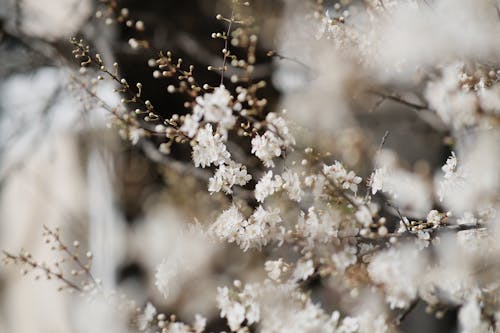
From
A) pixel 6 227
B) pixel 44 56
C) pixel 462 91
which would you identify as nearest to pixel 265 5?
pixel 44 56

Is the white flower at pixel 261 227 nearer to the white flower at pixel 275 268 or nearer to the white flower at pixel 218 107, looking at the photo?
the white flower at pixel 275 268

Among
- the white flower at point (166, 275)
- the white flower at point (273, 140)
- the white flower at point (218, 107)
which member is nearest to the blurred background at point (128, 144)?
the white flower at point (166, 275)

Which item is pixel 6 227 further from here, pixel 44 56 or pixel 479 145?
pixel 479 145

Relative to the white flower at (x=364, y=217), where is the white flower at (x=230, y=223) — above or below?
above

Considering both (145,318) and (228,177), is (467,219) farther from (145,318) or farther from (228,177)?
(145,318)

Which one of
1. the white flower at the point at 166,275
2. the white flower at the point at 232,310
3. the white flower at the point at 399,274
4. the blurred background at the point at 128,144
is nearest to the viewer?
the white flower at the point at 399,274

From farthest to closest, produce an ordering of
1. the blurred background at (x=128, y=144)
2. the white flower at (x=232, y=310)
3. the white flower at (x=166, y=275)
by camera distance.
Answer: the blurred background at (x=128, y=144)
the white flower at (x=166, y=275)
the white flower at (x=232, y=310)

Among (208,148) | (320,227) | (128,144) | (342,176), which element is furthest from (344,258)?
(128,144)
